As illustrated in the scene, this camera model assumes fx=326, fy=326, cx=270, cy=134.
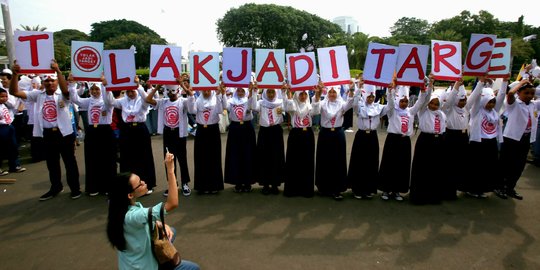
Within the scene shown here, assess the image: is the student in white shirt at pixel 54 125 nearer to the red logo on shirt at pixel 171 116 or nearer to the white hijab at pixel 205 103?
the red logo on shirt at pixel 171 116

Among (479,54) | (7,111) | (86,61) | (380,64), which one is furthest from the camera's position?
(7,111)

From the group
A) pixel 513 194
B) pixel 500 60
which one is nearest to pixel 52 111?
pixel 500 60

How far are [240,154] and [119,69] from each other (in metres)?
2.35

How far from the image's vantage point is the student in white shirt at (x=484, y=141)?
527cm

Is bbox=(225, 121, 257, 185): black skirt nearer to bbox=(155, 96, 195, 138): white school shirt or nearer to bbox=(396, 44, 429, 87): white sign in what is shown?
bbox=(155, 96, 195, 138): white school shirt

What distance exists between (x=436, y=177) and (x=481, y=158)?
36.2 inches

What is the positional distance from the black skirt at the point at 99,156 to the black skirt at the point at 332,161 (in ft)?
11.7

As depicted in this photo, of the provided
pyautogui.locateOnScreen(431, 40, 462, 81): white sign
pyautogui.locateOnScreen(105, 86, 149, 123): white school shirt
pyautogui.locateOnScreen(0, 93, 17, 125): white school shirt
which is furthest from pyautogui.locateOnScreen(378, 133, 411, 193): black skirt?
pyautogui.locateOnScreen(0, 93, 17, 125): white school shirt

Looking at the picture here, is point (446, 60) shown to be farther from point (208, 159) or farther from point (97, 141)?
point (97, 141)

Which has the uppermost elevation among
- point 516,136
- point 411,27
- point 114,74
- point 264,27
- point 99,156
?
point 411,27

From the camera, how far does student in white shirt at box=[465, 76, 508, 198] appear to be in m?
5.27

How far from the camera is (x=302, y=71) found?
16.8ft

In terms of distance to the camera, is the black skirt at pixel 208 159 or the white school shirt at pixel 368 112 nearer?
the white school shirt at pixel 368 112

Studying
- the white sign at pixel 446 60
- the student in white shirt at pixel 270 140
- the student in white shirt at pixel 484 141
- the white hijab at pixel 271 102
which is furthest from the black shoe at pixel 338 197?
the white sign at pixel 446 60
